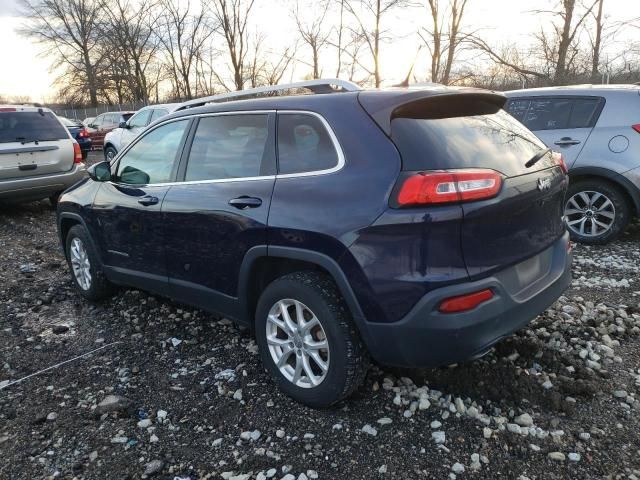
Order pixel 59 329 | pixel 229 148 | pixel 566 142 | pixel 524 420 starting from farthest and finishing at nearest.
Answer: pixel 566 142
pixel 59 329
pixel 229 148
pixel 524 420

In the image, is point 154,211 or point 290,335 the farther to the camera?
point 154,211

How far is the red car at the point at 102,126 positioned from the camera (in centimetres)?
1992

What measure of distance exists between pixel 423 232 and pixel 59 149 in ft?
24.6

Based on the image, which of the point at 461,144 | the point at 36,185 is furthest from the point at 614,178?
the point at 36,185

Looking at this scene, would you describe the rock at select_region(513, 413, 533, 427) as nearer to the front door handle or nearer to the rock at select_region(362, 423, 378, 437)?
the rock at select_region(362, 423, 378, 437)

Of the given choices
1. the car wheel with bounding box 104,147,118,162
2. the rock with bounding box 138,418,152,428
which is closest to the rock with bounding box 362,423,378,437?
the rock with bounding box 138,418,152,428

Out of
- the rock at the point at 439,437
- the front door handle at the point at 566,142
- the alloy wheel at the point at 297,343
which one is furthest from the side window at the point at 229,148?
the front door handle at the point at 566,142

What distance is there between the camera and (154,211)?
348 centimetres

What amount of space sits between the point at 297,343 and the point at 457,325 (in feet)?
→ 3.07

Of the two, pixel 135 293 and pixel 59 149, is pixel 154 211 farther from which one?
pixel 59 149

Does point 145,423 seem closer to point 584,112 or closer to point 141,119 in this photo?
point 584,112

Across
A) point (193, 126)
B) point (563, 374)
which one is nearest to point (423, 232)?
point (563, 374)

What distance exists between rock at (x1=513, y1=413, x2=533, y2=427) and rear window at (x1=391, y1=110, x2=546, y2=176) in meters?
1.28

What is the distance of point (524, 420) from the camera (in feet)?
8.43
